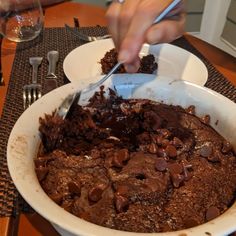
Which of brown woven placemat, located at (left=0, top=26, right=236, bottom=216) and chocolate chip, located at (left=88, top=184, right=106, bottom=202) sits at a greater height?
chocolate chip, located at (left=88, top=184, right=106, bottom=202)

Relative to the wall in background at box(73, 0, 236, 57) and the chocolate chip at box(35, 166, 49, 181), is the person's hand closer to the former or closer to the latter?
the chocolate chip at box(35, 166, 49, 181)

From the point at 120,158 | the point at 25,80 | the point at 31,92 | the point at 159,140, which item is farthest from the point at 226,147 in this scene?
the point at 25,80

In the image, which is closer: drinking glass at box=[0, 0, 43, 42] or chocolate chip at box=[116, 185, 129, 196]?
chocolate chip at box=[116, 185, 129, 196]

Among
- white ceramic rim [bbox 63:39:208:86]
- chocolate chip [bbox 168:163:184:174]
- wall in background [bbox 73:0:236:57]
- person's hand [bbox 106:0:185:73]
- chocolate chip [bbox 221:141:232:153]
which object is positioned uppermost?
person's hand [bbox 106:0:185:73]

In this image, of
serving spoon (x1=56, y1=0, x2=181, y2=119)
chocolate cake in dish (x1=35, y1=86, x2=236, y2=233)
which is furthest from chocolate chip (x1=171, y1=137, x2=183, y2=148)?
serving spoon (x1=56, y1=0, x2=181, y2=119)

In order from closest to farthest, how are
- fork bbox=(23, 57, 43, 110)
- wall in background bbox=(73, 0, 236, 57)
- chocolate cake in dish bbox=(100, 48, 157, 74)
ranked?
fork bbox=(23, 57, 43, 110), chocolate cake in dish bbox=(100, 48, 157, 74), wall in background bbox=(73, 0, 236, 57)

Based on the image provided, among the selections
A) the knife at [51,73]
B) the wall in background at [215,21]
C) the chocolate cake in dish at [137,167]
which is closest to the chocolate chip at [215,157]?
the chocolate cake in dish at [137,167]

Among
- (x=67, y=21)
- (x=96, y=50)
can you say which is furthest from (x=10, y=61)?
(x=67, y=21)

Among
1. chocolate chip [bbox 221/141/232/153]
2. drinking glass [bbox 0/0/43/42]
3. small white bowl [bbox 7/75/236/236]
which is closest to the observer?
small white bowl [bbox 7/75/236/236]
